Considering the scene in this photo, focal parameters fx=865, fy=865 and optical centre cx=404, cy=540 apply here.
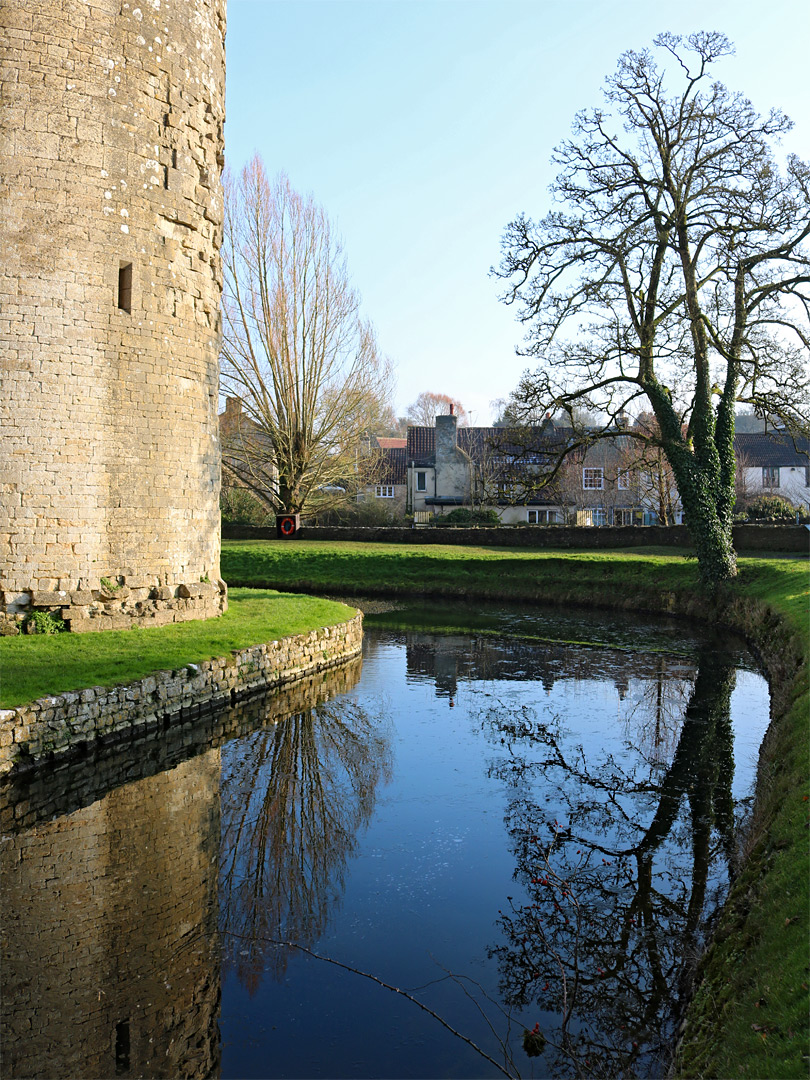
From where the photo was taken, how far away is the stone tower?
12188 millimetres

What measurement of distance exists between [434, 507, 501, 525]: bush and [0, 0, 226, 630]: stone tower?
2612 cm

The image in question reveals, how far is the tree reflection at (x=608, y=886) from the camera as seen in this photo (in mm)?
4992

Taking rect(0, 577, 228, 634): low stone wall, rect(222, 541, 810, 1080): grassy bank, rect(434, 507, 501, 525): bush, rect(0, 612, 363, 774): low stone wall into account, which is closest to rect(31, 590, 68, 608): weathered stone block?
rect(0, 577, 228, 634): low stone wall

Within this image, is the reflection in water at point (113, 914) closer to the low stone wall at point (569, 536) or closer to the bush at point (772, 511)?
the low stone wall at point (569, 536)

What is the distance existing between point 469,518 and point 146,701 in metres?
31.1

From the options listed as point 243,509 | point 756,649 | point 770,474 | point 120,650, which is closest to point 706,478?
point 756,649

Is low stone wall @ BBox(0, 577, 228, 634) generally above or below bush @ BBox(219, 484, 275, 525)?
below

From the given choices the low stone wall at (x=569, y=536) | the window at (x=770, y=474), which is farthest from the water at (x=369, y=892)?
the window at (x=770, y=474)

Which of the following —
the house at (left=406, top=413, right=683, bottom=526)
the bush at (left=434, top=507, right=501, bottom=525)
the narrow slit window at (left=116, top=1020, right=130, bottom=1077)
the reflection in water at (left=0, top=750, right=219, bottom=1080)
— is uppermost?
the house at (left=406, top=413, right=683, bottom=526)

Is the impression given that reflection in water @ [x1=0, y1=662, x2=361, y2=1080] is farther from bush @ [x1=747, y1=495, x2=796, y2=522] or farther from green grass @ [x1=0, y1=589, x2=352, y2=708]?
bush @ [x1=747, y1=495, x2=796, y2=522]

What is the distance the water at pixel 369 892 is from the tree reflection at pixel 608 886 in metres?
0.02

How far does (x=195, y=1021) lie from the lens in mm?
5020

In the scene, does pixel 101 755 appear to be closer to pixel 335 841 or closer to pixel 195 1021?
pixel 335 841

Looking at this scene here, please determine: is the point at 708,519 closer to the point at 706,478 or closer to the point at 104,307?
the point at 706,478
